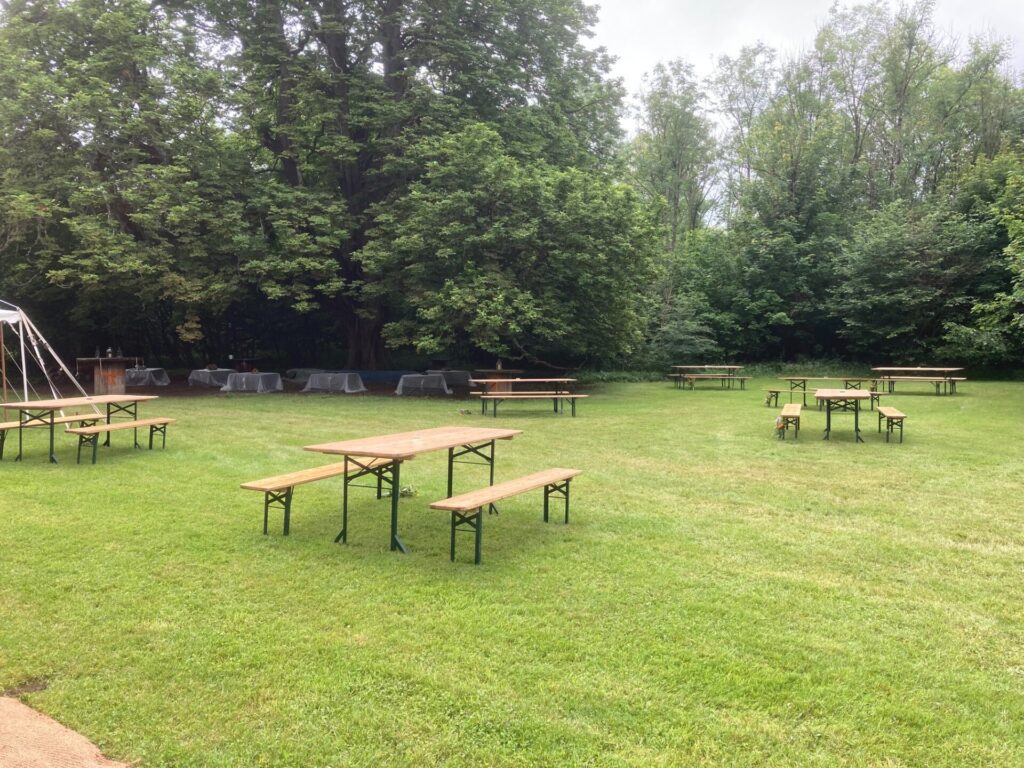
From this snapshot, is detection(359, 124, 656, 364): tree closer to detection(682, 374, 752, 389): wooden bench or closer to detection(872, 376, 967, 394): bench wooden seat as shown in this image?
detection(682, 374, 752, 389): wooden bench

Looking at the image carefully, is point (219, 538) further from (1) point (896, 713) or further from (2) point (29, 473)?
(1) point (896, 713)

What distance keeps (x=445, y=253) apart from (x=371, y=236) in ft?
11.1

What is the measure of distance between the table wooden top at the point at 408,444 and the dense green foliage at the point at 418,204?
9.85m

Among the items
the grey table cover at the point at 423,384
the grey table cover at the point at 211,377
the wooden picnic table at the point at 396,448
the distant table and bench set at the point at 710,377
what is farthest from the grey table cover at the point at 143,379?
the wooden picnic table at the point at 396,448

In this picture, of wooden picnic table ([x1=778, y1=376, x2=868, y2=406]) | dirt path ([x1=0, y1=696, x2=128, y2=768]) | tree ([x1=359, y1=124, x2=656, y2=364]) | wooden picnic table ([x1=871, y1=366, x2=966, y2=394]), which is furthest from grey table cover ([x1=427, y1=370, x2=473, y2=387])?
dirt path ([x1=0, y1=696, x2=128, y2=768])

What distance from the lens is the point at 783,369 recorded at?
25453 millimetres

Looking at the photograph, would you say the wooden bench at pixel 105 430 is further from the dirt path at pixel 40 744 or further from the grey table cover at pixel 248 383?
the grey table cover at pixel 248 383

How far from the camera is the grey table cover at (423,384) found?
17.7 m

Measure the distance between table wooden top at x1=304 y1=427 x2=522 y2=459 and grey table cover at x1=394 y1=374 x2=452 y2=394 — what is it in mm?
11870

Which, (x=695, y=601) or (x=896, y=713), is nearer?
(x=896, y=713)

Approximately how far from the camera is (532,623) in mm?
3473

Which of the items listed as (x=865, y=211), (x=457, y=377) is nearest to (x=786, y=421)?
(x=457, y=377)

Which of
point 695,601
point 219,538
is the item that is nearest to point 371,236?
point 219,538

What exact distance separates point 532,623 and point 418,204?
573 inches
